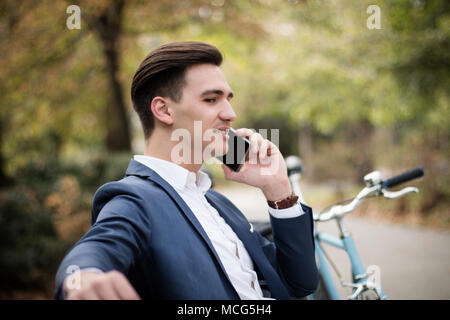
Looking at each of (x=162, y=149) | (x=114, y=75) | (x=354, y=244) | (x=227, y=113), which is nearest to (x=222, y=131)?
(x=227, y=113)

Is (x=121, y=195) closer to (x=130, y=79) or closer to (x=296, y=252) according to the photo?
(x=296, y=252)

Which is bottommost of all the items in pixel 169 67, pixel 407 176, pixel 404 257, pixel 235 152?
pixel 404 257

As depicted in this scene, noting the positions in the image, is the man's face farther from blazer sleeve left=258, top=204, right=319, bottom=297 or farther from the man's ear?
blazer sleeve left=258, top=204, right=319, bottom=297

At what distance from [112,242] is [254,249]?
2.72ft

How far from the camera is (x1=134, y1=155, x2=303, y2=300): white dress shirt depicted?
1.63 metres

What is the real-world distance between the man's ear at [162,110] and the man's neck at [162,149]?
9 centimetres

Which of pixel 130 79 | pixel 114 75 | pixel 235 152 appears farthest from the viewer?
pixel 130 79

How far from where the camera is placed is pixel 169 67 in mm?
1682

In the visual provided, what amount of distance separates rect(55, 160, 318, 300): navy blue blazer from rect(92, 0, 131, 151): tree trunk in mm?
6287

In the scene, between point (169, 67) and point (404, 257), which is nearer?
point (169, 67)
